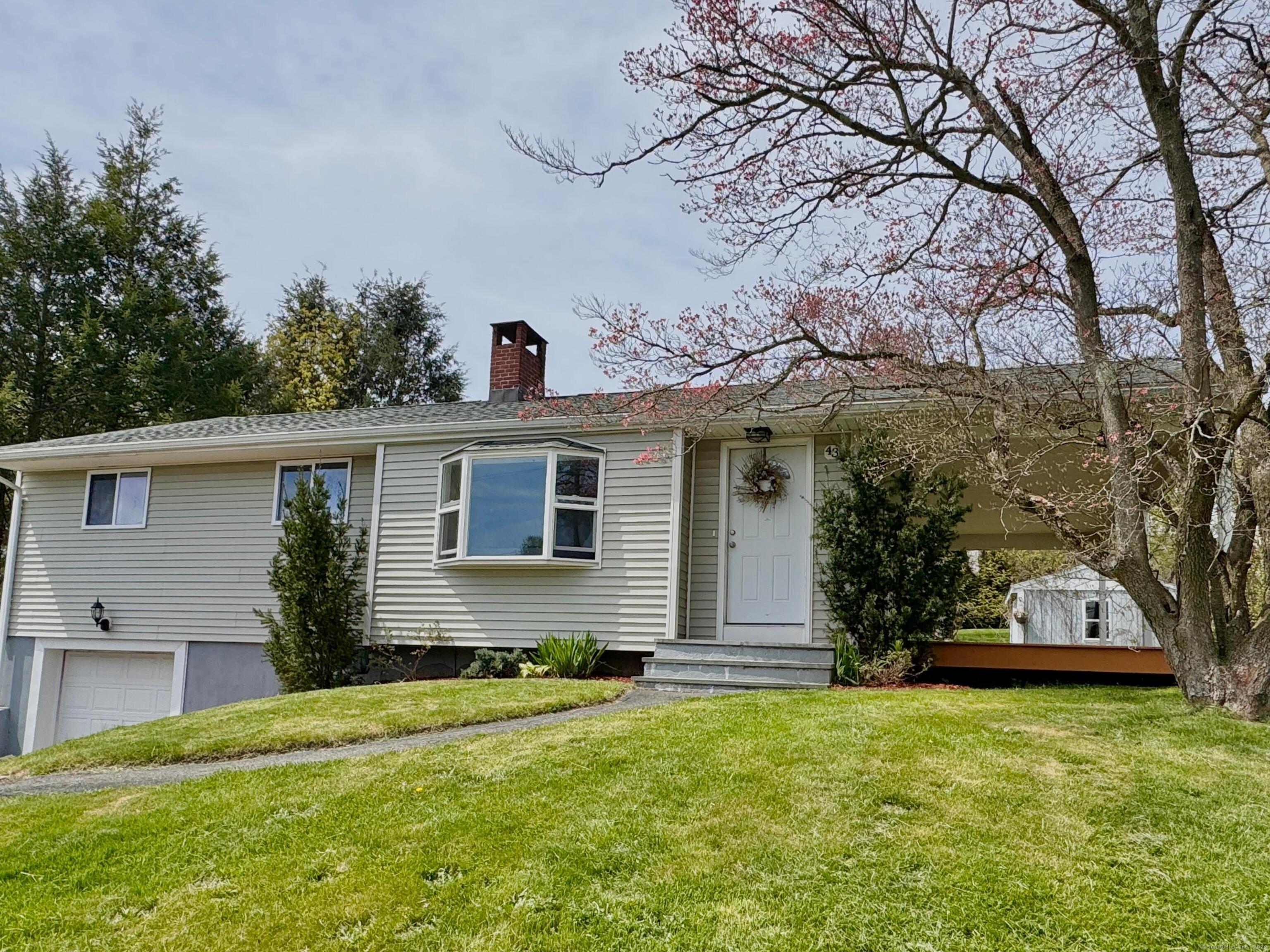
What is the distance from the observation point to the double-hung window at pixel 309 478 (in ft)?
40.5

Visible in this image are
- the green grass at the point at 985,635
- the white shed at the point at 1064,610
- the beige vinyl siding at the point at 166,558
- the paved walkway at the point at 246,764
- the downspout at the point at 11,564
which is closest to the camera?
the paved walkway at the point at 246,764

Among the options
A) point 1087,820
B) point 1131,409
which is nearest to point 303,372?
point 1131,409

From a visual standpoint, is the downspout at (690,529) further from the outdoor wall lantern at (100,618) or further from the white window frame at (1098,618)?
the white window frame at (1098,618)

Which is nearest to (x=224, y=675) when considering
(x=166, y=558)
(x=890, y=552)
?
(x=166, y=558)

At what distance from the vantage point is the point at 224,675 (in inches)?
484

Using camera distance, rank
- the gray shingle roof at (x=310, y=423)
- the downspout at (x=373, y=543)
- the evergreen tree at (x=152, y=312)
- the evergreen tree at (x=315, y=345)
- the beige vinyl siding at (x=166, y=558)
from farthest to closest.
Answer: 1. the evergreen tree at (x=315, y=345)
2. the evergreen tree at (x=152, y=312)
3. the beige vinyl siding at (x=166, y=558)
4. the gray shingle roof at (x=310, y=423)
5. the downspout at (x=373, y=543)

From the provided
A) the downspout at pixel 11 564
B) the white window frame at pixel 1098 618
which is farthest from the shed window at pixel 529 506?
the white window frame at pixel 1098 618

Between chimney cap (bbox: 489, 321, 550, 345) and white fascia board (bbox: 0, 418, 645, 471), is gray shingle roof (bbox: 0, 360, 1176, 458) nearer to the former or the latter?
white fascia board (bbox: 0, 418, 645, 471)

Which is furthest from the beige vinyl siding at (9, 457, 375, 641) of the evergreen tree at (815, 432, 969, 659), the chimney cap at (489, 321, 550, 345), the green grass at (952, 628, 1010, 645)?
the green grass at (952, 628, 1010, 645)

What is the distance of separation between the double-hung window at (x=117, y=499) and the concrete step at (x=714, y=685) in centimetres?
860

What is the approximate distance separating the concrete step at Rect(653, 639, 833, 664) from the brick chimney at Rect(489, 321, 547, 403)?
5156 millimetres

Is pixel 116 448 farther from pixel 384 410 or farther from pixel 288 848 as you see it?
pixel 288 848

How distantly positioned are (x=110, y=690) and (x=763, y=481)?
32.9 ft

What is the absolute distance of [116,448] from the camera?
1267 centimetres
